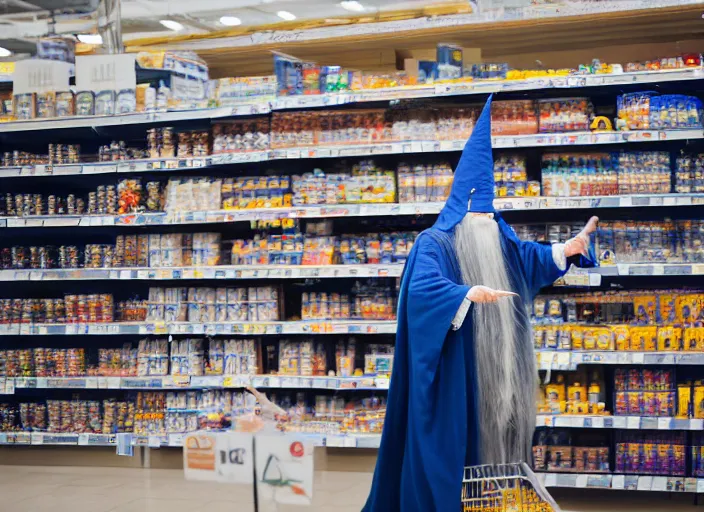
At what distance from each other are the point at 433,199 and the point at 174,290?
69.1 inches

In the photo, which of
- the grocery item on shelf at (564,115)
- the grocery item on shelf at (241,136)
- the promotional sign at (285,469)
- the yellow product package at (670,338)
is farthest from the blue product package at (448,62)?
the promotional sign at (285,469)

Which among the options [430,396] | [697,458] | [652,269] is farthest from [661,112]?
[430,396]

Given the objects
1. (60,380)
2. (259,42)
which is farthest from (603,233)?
(60,380)

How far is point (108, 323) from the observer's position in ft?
18.0

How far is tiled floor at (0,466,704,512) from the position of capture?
4.60 metres

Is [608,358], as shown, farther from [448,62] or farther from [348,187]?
[448,62]

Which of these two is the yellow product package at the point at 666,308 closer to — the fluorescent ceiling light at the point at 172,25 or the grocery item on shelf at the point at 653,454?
the grocery item on shelf at the point at 653,454

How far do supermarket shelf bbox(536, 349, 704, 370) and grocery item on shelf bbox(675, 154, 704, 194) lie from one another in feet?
2.89

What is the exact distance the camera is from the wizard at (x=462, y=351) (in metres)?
3.02

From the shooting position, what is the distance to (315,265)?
5.10m

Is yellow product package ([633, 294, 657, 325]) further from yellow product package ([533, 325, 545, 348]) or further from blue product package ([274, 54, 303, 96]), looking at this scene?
blue product package ([274, 54, 303, 96])

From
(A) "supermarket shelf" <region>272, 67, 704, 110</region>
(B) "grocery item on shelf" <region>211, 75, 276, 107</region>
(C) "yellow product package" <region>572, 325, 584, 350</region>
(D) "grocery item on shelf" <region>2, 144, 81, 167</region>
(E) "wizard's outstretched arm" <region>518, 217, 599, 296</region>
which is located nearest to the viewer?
(E) "wizard's outstretched arm" <region>518, 217, 599, 296</region>

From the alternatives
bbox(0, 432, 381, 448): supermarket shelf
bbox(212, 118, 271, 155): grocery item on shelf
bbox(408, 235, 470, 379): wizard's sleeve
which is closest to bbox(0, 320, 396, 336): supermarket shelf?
bbox(0, 432, 381, 448): supermarket shelf

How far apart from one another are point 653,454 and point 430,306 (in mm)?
2299
